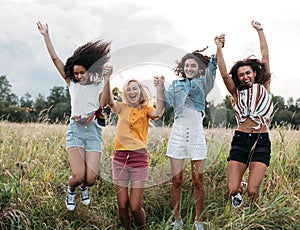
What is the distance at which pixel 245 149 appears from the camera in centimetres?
412

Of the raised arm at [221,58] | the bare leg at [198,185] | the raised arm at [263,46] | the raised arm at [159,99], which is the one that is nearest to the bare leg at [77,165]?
the raised arm at [159,99]

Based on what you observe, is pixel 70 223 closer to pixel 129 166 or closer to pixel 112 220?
pixel 112 220

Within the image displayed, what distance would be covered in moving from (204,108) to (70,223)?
1.77 meters

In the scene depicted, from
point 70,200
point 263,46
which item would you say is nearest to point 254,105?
point 263,46

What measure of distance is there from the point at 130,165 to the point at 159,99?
685 millimetres

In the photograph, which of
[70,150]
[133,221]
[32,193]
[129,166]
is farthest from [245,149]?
[32,193]

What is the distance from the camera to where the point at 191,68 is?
4.16 metres

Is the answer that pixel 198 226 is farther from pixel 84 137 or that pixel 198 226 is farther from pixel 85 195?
pixel 84 137

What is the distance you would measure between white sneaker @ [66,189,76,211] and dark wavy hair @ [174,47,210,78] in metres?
1.62

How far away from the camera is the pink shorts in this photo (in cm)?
403

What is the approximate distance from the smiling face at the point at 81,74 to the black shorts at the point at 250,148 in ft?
5.32

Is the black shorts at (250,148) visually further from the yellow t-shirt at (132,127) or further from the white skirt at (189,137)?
the yellow t-shirt at (132,127)

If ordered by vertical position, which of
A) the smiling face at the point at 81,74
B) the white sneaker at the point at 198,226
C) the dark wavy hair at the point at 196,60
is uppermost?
the dark wavy hair at the point at 196,60

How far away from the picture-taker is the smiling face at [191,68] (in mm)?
4145
